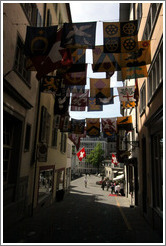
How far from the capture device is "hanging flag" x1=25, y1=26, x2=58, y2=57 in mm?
8398

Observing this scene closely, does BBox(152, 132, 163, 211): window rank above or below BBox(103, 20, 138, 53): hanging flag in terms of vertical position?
below

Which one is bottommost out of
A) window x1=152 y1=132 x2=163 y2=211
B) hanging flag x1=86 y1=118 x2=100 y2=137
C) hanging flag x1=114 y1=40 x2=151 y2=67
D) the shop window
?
the shop window

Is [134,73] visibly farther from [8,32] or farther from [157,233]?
[157,233]

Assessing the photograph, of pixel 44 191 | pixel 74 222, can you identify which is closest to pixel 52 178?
pixel 44 191

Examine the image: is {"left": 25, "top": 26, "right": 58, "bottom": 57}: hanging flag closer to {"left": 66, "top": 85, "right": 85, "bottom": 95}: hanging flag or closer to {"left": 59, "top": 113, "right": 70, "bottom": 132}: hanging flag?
{"left": 66, "top": 85, "right": 85, "bottom": 95}: hanging flag

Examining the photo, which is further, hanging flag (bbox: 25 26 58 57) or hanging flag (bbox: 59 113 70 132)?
hanging flag (bbox: 59 113 70 132)

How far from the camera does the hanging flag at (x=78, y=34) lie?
8.49 metres

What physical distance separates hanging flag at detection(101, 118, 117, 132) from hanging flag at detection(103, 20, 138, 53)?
1014cm

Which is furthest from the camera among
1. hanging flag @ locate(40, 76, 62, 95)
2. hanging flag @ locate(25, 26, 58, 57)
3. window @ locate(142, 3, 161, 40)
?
hanging flag @ locate(40, 76, 62, 95)

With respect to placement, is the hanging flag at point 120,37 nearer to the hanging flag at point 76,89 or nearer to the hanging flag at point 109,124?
the hanging flag at point 76,89

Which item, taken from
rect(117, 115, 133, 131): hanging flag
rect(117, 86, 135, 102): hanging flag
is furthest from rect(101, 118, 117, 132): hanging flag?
rect(117, 86, 135, 102): hanging flag

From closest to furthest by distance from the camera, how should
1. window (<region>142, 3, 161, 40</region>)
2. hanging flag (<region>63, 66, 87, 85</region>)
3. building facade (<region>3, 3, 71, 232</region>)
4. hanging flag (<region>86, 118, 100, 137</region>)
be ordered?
building facade (<region>3, 3, 71, 232</region>) → window (<region>142, 3, 161, 40</region>) → hanging flag (<region>63, 66, 87, 85</region>) → hanging flag (<region>86, 118, 100, 137</region>)

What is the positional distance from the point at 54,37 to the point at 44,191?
1108cm

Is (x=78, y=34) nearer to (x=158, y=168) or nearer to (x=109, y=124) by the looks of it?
(x=158, y=168)
